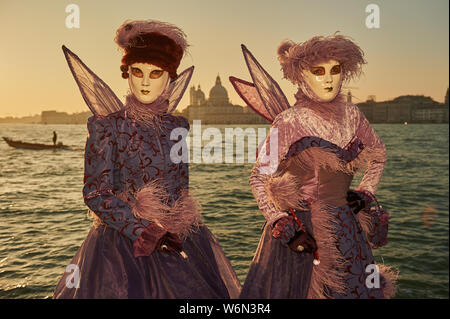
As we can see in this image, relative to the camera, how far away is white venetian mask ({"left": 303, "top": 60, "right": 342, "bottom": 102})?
2.29 m

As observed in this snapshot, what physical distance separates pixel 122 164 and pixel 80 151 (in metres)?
37.5

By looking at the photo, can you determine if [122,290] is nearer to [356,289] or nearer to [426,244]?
[356,289]

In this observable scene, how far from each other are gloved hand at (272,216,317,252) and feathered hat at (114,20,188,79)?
3.61ft

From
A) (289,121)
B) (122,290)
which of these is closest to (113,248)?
(122,290)

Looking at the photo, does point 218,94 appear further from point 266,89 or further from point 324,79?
point 324,79

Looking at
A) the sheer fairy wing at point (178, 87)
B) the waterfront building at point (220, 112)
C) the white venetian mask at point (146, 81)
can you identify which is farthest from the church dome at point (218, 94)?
the white venetian mask at point (146, 81)

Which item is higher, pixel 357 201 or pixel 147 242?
pixel 357 201

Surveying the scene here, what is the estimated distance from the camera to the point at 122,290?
1.98 meters

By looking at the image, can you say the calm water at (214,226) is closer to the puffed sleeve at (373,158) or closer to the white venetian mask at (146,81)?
the white venetian mask at (146,81)

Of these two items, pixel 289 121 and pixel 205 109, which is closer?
pixel 289 121

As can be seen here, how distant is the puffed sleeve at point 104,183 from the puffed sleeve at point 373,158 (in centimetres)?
141

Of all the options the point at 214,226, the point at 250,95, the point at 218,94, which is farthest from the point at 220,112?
the point at 250,95

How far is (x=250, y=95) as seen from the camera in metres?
2.61

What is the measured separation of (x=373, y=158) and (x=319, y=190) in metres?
0.46
